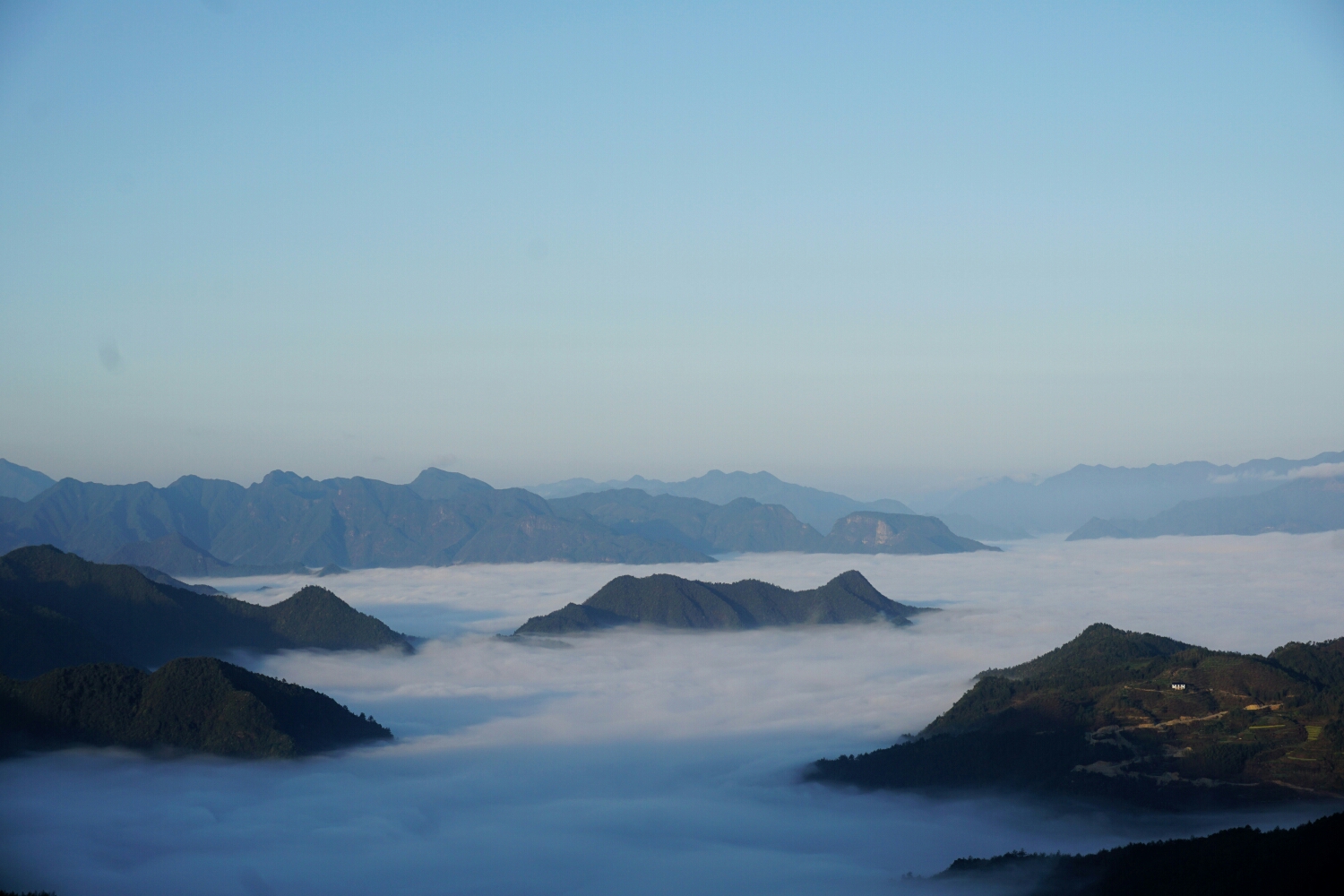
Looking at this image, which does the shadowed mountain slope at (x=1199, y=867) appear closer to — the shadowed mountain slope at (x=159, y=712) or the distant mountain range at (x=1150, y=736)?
the distant mountain range at (x=1150, y=736)

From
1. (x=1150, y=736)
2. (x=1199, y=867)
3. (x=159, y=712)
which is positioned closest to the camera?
(x=1199, y=867)

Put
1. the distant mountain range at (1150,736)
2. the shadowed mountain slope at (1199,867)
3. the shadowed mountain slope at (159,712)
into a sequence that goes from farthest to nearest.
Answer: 1. the shadowed mountain slope at (159,712)
2. the distant mountain range at (1150,736)
3. the shadowed mountain slope at (1199,867)

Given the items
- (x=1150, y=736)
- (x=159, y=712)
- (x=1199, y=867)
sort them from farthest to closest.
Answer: (x=159, y=712), (x=1150, y=736), (x=1199, y=867)

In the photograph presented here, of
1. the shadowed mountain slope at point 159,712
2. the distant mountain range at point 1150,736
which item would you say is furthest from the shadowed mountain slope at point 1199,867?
the shadowed mountain slope at point 159,712

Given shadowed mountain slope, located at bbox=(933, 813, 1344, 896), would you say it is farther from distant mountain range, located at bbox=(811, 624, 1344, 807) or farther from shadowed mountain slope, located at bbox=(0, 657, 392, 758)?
shadowed mountain slope, located at bbox=(0, 657, 392, 758)

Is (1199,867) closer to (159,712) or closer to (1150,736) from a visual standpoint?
(1150,736)

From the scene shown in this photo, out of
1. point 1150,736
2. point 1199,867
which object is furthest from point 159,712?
point 1199,867
